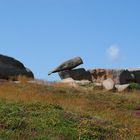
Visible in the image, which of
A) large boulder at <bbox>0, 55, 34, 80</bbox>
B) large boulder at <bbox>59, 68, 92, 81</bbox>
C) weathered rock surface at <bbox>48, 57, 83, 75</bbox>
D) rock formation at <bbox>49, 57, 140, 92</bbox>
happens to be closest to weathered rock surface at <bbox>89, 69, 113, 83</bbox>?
rock formation at <bbox>49, 57, 140, 92</bbox>

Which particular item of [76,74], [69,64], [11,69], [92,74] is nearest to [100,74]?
[92,74]

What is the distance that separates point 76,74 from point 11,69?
324 inches

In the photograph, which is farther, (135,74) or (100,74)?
(135,74)

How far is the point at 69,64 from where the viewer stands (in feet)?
206

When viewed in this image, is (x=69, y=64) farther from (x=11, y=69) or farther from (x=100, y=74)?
(x=11, y=69)

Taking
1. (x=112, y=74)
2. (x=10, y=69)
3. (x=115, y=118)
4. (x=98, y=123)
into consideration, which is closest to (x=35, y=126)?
(x=98, y=123)

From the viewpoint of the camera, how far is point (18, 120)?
19.0m

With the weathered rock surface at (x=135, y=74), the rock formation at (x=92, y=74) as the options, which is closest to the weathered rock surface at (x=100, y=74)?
the rock formation at (x=92, y=74)

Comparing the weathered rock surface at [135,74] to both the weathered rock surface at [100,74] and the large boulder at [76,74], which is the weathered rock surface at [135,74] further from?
the large boulder at [76,74]

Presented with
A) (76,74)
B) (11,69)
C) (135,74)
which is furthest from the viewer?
(135,74)

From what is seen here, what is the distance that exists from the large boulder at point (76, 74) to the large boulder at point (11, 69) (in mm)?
3604

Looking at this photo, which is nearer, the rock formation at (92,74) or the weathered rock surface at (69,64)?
the rock formation at (92,74)

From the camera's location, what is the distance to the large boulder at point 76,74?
61281mm

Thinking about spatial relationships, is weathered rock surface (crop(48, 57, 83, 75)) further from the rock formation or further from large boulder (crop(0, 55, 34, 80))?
large boulder (crop(0, 55, 34, 80))
